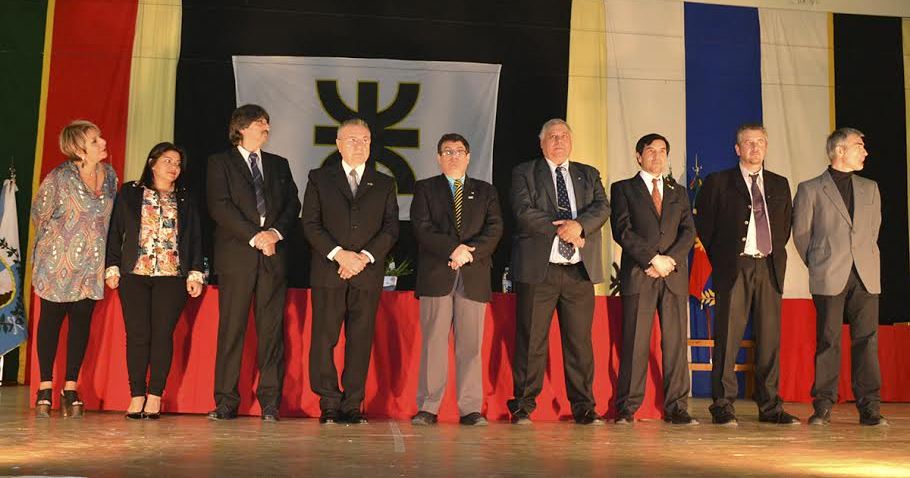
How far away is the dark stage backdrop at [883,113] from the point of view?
333 inches

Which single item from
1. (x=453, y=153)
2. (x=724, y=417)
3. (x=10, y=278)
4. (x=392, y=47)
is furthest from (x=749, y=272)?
(x=10, y=278)

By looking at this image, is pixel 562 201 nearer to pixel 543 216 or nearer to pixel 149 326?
pixel 543 216

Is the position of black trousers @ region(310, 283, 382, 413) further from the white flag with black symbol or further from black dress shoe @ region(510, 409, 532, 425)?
the white flag with black symbol

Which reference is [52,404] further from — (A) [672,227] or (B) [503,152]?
(B) [503,152]

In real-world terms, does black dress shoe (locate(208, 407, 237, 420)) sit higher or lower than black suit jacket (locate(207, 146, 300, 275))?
lower

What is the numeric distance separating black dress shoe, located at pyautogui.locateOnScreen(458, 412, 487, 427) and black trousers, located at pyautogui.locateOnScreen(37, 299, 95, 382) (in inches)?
74.4

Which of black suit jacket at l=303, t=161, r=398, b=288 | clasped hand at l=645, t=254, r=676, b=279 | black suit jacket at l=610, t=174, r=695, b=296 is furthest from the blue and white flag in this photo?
clasped hand at l=645, t=254, r=676, b=279

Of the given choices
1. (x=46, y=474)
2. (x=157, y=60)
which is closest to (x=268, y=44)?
(x=157, y=60)

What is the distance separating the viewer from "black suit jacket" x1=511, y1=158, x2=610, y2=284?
495 cm

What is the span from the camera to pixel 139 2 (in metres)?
7.64

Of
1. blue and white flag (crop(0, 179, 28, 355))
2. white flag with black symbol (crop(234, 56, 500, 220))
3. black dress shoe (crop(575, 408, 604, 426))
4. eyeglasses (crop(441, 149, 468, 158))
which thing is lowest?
black dress shoe (crop(575, 408, 604, 426))

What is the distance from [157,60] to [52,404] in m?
3.35

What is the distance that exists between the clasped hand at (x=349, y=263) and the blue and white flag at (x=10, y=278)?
3.29 m

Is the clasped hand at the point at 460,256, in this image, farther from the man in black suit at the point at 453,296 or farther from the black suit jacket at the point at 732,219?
the black suit jacket at the point at 732,219
